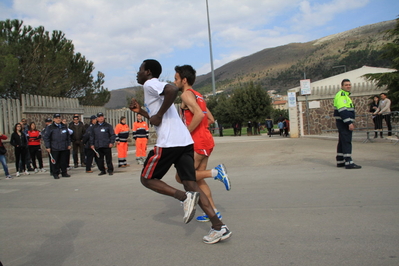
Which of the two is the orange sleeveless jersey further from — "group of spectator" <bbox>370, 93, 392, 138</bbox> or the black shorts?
"group of spectator" <bbox>370, 93, 392, 138</bbox>

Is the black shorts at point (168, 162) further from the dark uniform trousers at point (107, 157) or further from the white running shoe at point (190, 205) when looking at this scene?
the dark uniform trousers at point (107, 157)

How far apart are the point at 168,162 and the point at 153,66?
109 centimetres

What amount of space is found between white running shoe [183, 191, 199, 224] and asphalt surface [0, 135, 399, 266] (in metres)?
0.33

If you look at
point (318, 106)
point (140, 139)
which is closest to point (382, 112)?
point (318, 106)

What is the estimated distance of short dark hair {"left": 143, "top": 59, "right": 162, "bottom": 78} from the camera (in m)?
3.92

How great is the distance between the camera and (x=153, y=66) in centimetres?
395

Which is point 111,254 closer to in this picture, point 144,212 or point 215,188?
point 144,212

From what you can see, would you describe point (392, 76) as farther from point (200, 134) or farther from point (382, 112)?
point (200, 134)

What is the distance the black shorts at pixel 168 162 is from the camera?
12.1 ft

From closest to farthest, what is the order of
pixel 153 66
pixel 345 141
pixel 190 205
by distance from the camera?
pixel 190 205
pixel 153 66
pixel 345 141

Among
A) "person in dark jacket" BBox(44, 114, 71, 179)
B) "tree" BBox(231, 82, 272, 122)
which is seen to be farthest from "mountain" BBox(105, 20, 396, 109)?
"person in dark jacket" BBox(44, 114, 71, 179)

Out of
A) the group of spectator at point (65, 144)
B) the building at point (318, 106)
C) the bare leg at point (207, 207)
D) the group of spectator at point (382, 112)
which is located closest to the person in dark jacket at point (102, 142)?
the group of spectator at point (65, 144)

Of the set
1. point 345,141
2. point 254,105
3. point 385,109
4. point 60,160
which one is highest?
point 254,105

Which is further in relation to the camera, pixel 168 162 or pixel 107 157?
pixel 107 157
